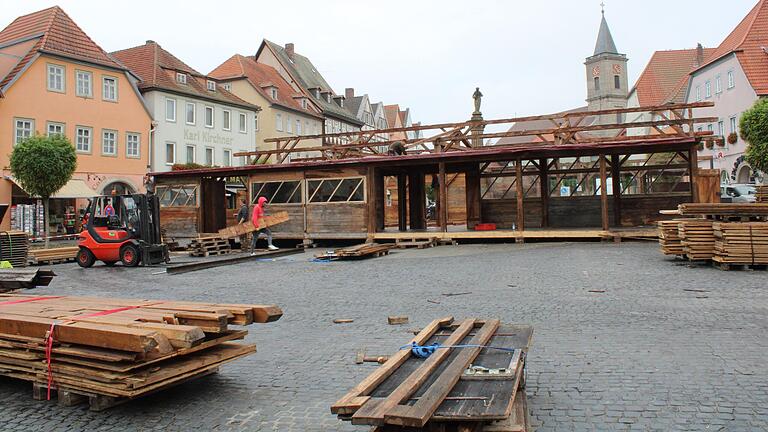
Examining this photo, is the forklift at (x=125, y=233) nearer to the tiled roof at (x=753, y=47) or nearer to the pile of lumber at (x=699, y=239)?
the pile of lumber at (x=699, y=239)

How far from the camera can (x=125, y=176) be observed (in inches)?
1432

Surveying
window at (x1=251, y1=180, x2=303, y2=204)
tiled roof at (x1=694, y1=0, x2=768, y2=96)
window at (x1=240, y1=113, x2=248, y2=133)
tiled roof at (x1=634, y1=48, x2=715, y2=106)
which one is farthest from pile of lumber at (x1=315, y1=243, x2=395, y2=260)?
tiled roof at (x1=634, y1=48, x2=715, y2=106)

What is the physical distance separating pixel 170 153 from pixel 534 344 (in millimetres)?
37162

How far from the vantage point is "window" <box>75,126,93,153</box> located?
3369 centimetres

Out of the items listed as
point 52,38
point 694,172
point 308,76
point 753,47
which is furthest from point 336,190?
point 308,76

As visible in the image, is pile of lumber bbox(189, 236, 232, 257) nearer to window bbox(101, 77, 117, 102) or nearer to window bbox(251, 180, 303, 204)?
window bbox(251, 180, 303, 204)

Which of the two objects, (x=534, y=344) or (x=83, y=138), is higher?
(x=83, y=138)

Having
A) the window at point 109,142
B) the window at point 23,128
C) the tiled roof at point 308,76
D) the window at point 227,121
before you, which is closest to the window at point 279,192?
the window at point 23,128

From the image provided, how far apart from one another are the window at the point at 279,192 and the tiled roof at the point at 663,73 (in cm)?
4611

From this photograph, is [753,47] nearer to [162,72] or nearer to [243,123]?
[243,123]

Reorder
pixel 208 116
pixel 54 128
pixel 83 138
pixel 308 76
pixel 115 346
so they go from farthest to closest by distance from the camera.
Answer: pixel 308 76, pixel 208 116, pixel 83 138, pixel 54 128, pixel 115 346

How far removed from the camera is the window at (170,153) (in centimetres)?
3978

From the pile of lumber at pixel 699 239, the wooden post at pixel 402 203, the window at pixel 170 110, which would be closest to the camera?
the pile of lumber at pixel 699 239

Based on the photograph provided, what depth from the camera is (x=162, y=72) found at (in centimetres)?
4131
